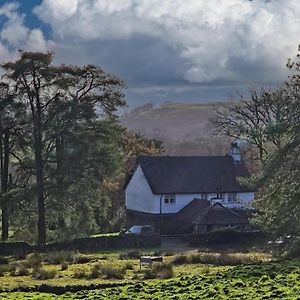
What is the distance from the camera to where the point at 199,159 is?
2739 inches

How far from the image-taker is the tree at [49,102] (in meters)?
49.1

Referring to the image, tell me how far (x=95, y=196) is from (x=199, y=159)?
68.6ft

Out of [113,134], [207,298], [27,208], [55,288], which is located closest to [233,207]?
[113,134]

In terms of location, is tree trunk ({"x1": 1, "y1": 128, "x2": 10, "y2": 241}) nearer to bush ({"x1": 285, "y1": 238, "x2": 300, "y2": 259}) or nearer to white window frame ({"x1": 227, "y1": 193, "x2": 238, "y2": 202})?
white window frame ({"x1": 227, "y1": 193, "x2": 238, "y2": 202})

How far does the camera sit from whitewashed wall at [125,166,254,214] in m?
64.9

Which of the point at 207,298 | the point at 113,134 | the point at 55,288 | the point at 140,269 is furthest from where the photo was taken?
the point at 113,134

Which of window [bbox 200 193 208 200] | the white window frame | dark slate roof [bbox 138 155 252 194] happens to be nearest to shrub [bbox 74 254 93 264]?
dark slate roof [bbox 138 155 252 194]

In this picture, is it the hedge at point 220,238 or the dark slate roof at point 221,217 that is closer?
the hedge at point 220,238

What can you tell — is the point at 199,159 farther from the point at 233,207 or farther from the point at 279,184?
the point at 279,184

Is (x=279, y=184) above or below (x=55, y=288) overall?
above

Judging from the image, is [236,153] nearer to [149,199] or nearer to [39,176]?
[149,199]

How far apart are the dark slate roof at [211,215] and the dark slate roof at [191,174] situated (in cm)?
310

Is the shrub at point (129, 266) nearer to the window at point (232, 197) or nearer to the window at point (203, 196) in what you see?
the window at point (203, 196)

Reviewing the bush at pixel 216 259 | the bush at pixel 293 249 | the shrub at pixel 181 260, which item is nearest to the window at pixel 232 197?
the bush at pixel 216 259
